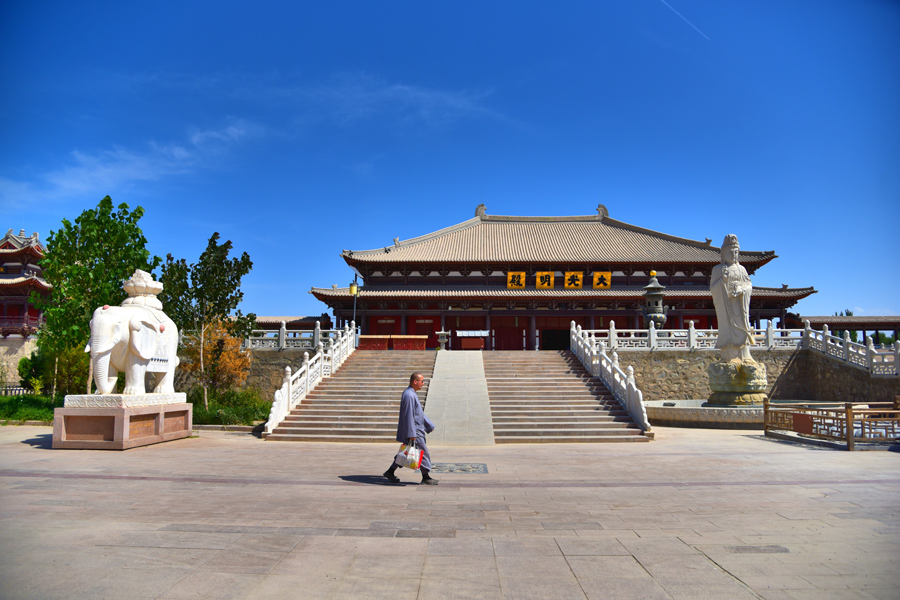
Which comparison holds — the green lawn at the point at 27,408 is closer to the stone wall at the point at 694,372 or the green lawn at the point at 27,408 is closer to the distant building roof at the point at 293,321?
the distant building roof at the point at 293,321

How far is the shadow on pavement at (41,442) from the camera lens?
32.3 ft

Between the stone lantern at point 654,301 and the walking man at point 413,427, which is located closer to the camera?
the walking man at point 413,427

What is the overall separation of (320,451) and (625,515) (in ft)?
21.9

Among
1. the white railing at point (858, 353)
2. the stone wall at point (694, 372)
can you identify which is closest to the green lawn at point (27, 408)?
the stone wall at point (694, 372)

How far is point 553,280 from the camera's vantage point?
98.1ft

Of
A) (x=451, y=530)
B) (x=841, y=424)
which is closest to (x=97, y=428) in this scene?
(x=451, y=530)

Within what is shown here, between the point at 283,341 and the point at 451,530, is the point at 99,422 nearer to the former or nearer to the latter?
the point at 451,530

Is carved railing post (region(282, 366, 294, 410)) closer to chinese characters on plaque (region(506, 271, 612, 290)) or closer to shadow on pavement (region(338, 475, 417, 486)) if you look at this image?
shadow on pavement (region(338, 475, 417, 486))

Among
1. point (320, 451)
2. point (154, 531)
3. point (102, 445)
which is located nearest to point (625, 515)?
point (154, 531)

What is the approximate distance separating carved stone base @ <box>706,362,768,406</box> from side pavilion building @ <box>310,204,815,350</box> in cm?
1315

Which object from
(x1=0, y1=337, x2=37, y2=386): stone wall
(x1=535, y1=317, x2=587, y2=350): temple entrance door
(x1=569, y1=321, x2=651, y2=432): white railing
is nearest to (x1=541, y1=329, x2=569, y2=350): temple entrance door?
(x1=535, y1=317, x2=587, y2=350): temple entrance door

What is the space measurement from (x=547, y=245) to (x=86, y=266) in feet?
79.1

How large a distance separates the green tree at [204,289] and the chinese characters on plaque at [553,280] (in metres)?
16.5

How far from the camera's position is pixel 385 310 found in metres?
29.0
